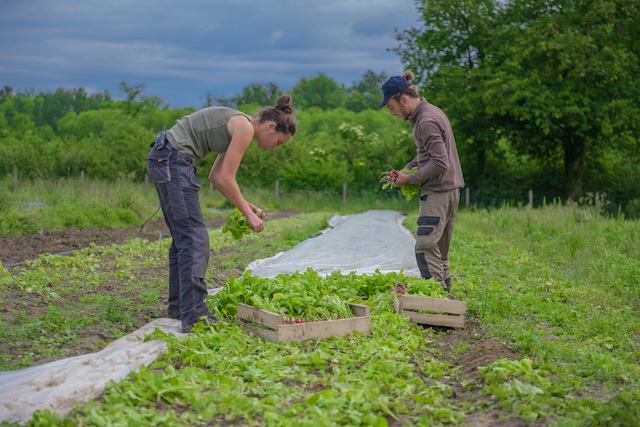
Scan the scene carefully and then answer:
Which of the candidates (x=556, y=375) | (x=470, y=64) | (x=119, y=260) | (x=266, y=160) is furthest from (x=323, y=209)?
(x=556, y=375)

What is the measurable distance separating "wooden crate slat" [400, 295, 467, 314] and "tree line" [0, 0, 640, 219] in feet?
70.2

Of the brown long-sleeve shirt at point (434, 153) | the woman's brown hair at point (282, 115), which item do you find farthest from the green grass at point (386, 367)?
the woman's brown hair at point (282, 115)

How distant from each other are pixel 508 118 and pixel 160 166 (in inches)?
1031

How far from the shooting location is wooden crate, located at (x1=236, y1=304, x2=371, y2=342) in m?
5.13

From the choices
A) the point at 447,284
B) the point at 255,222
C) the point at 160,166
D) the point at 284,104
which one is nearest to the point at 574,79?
the point at 447,284

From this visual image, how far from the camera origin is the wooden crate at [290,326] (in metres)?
5.13

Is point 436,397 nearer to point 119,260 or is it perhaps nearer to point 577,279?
point 577,279

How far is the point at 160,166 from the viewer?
5.60m

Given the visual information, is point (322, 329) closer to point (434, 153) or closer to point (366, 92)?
point (434, 153)

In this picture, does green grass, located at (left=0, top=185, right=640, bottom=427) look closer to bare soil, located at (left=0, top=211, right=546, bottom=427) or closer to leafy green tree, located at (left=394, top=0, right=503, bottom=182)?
bare soil, located at (left=0, top=211, right=546, bottom=427)

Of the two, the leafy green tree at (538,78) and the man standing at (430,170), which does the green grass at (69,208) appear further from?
the leafy green tree at (538,78)

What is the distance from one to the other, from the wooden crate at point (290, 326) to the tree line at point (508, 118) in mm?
22113

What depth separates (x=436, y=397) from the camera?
4.18 metres

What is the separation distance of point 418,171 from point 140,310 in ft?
9.35
